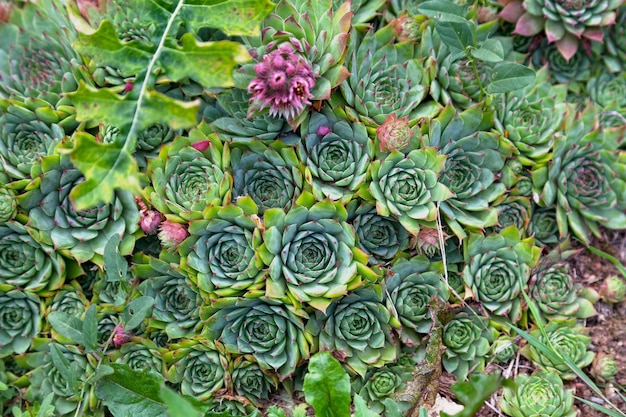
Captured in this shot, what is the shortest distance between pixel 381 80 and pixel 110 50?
1103 millimetres

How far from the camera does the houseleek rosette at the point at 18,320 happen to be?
2.50 metres

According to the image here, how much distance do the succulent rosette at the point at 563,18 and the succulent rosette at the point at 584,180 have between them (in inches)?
16.1

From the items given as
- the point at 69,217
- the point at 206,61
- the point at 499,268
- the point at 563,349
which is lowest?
the point at 563,349

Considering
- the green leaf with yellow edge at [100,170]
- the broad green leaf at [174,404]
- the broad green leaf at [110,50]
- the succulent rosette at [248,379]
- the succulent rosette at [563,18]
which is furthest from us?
the succulent rosette at [563,18]

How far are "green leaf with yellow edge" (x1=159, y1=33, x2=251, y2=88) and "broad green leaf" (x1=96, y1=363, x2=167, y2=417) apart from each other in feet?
3.56

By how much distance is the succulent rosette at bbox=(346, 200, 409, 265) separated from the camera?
8.16ft

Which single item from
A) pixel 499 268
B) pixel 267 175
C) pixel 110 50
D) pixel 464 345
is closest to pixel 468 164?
pixel 499 268

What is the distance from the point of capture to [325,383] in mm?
2086

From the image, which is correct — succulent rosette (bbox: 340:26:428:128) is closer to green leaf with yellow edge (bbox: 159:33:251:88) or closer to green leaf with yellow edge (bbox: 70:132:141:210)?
green leaf with yellow edge (bbox: 159:33:251:88)

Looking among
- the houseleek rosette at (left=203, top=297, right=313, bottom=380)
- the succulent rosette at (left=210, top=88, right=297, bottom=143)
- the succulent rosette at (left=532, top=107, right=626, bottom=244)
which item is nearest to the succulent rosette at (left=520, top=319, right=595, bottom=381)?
the succulent rosette at (left=532, top=107, right=626, bottom=244)

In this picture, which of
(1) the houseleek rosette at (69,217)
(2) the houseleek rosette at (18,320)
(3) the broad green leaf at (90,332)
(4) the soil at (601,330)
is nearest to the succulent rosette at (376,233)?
(4) the soil at (601,330)

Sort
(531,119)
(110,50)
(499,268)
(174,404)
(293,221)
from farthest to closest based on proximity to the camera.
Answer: (531,119) → (499,268) → (293,221) → (110,50) → (174,404)

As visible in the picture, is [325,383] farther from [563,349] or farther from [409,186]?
[563,349]

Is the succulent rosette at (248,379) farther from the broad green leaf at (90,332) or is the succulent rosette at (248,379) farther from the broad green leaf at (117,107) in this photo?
the broad green leaf at (117,107)
